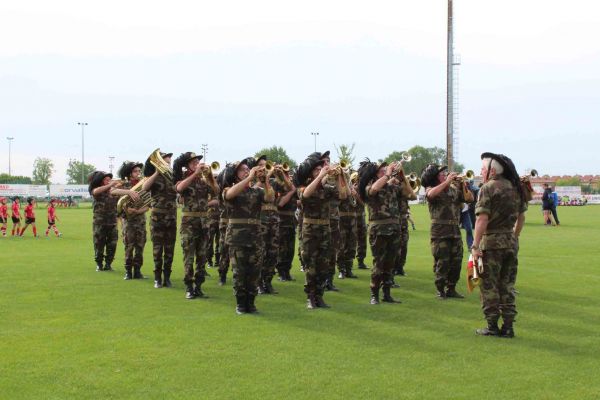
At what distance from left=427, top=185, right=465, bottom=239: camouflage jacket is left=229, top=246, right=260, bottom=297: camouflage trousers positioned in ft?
10.3

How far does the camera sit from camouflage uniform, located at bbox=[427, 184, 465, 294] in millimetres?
10266

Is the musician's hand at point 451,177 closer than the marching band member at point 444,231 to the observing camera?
Yes

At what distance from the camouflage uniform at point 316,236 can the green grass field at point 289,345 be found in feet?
1.81

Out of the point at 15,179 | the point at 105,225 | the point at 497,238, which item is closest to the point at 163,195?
the point at 105,225

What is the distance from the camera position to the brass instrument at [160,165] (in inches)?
441

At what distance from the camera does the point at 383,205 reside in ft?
31.9

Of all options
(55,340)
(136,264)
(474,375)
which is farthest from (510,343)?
(136,264)

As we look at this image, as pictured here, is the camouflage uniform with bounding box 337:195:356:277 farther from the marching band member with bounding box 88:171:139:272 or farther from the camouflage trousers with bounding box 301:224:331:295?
the marching band member with bounding box 88:171:139:272

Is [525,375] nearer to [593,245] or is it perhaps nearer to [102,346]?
[102,346]

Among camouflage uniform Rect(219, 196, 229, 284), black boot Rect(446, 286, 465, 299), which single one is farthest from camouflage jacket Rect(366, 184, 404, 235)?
camouflage uniform Rect(219, 196, 229, 284)

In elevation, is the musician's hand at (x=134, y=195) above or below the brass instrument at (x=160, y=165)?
below

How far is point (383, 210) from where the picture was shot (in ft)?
31.9

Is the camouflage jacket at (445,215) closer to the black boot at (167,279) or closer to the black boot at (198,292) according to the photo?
the black boot at (198,292)

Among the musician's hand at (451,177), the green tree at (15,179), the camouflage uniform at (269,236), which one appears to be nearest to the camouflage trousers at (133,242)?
the camouflage uniform at (269,236)
